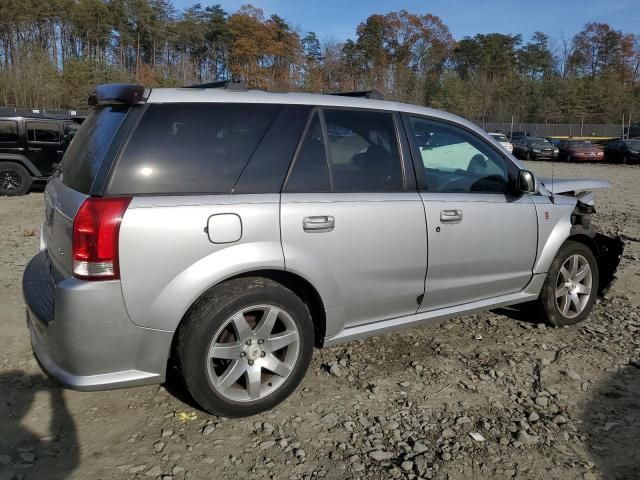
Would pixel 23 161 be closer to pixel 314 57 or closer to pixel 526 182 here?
pixel 526 182

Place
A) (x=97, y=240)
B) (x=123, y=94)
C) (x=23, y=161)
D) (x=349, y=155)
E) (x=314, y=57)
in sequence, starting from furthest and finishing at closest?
(x=314, y=57) → (x=23, y=161) → (x=349, y=155) → (x=123, y=94) → (x=97, y=240)

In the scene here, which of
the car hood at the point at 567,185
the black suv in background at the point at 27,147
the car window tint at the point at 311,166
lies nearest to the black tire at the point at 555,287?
the car hood at the point at 567,185

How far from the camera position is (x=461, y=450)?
277 centimetres

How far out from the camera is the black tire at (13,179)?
11.7m

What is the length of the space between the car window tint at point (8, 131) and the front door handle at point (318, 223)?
1117 cm

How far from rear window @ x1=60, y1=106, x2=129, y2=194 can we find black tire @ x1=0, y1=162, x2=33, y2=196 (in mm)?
9920

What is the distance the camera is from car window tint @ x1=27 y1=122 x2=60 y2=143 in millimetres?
11875

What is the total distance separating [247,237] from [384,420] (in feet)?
4.26

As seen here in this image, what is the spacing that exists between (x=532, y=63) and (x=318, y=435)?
8508 centimetres

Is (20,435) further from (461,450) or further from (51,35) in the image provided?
(51,35)

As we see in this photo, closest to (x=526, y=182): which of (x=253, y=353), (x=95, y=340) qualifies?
(x=253, y=353)

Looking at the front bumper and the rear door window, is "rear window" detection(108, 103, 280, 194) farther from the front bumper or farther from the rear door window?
the front bumper

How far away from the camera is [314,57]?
6550cm

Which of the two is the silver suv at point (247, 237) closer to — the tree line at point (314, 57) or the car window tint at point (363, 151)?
the car window tint at point (363, 151)
